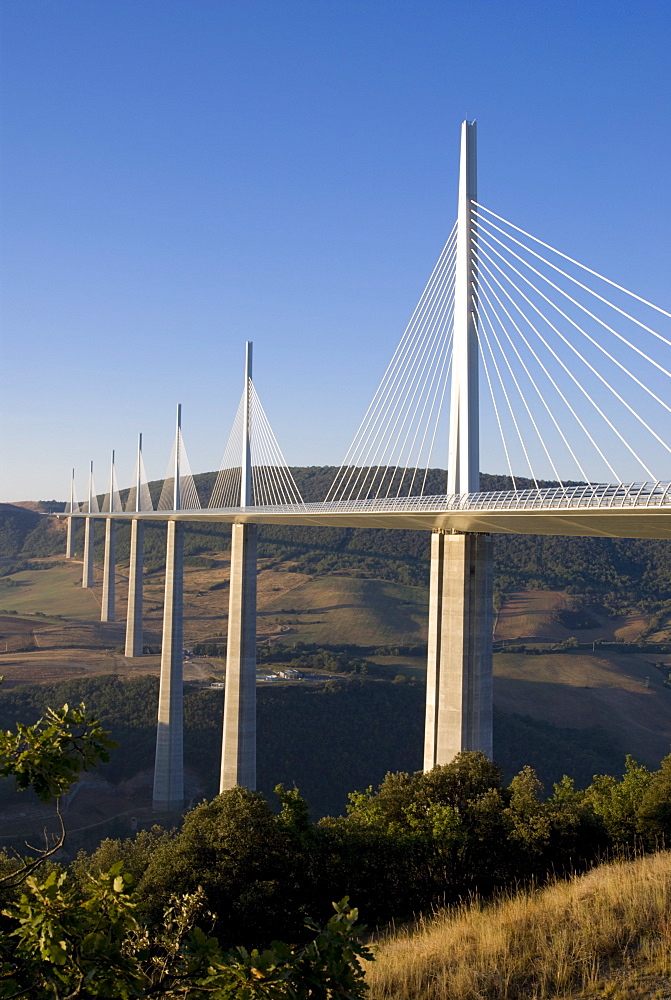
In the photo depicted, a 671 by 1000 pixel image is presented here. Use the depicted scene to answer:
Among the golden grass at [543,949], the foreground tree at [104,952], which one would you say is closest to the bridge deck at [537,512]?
the golden grass at [543,949]

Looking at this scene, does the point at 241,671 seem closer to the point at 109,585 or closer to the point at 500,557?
the point at 109,585

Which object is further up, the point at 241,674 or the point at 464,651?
the point at 464,651

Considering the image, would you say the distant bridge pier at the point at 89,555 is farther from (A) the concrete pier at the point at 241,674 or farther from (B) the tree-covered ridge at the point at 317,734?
(A) the concrete pier at the point at 241,674

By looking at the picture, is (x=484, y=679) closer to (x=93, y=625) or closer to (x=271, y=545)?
(x=93, y=625)

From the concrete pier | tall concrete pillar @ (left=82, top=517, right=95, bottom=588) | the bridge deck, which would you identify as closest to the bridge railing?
the bridge deck

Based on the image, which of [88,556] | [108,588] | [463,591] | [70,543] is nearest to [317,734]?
[463,591]

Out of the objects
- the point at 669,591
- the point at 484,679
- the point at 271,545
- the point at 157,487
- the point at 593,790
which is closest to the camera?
the point at 593,790

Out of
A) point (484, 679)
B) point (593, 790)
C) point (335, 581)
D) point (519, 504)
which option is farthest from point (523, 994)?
point (335, 581)
